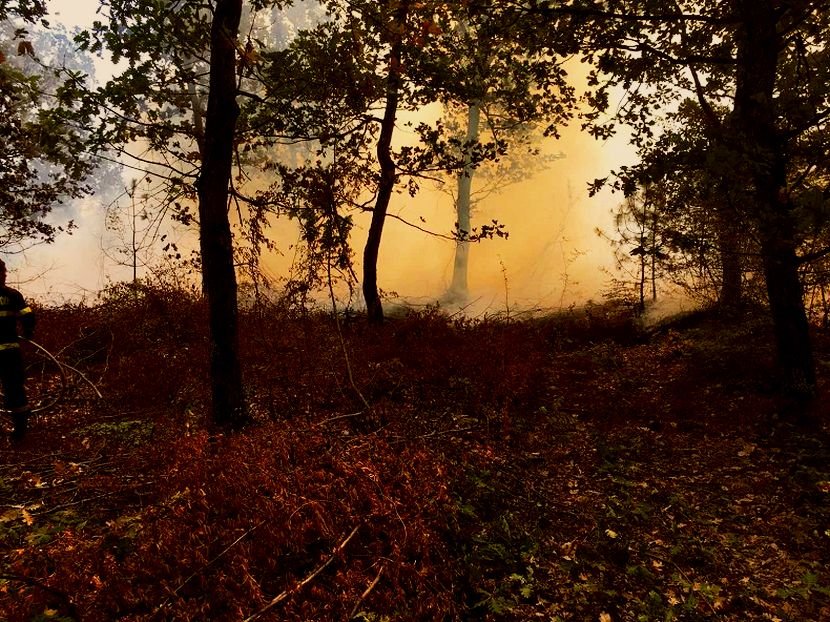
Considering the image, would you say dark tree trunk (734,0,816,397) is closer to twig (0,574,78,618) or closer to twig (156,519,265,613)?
twig (156,519,265,613)

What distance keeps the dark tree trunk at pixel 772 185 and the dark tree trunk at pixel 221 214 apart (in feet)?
19.2

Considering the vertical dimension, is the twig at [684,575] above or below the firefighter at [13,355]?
below

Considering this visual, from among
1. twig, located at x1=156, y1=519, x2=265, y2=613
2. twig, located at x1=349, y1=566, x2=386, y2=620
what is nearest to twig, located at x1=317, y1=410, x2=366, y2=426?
twig, located at x1=156, y1=519, x2=265, y2=613

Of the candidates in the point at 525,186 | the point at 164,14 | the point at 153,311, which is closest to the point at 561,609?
the point at 164,14

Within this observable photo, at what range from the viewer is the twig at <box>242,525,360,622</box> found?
3018 millimetres

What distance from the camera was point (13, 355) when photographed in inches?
235

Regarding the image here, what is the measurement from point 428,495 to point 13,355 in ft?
18.4

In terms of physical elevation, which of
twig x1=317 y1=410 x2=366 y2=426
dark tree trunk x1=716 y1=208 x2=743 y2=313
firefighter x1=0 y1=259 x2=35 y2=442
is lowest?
twig x1=317 y1=410 x2=366 y2=426

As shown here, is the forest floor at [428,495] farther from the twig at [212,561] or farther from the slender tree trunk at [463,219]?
the slender tree trunk at [463,219]

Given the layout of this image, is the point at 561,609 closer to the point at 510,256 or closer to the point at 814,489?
the point at 814,489

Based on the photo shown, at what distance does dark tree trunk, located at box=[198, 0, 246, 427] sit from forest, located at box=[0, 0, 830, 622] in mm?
32

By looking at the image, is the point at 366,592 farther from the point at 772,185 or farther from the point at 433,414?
the point at 772,185

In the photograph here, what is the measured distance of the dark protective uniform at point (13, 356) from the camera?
5.91 metres

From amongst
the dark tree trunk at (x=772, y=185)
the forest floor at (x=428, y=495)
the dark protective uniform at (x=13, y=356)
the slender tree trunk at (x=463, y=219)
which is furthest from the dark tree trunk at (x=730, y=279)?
the slender tree trunk at (x=463, y=219)
